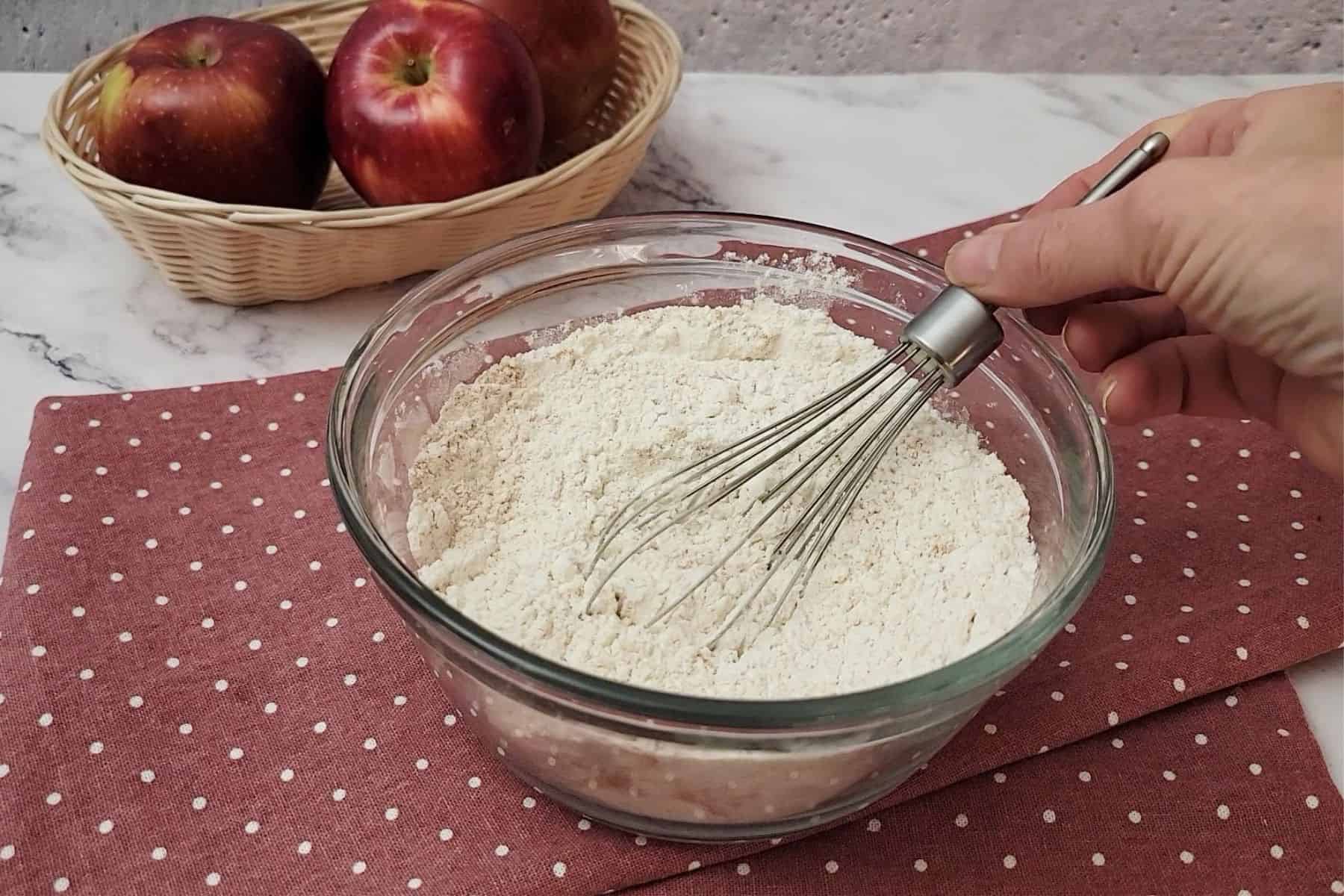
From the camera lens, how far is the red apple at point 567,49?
3.17 ft

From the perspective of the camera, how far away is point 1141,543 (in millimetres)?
779

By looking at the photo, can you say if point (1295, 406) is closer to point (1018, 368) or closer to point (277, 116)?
point (1018, 368)

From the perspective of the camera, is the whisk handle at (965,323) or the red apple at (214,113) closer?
the whisk handle at (965,323)

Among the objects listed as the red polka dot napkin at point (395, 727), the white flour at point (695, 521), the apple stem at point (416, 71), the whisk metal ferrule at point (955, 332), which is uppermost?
the whisk metal ferrule at point (955, 332)

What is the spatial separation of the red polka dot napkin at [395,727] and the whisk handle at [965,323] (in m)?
0.20

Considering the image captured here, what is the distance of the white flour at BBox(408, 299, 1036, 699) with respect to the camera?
1.95 ft

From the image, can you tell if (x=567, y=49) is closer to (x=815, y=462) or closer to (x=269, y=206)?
(x=269, y=206)

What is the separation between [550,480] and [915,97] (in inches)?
30.8

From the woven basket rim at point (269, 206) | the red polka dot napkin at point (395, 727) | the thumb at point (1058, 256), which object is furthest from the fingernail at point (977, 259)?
the woven basket rim at point (269, 206)

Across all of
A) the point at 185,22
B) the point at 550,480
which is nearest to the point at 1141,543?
the point at 550,480

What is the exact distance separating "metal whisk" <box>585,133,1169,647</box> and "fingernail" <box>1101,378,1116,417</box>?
12cm

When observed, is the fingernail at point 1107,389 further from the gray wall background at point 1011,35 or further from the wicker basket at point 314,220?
the gray wall background at point 1011,35

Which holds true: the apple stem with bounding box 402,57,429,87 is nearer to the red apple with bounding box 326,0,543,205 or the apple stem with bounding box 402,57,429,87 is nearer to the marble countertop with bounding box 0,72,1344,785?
the red apple with bounding box 326,0,543,205

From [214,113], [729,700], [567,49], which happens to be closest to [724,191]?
[567,49]
